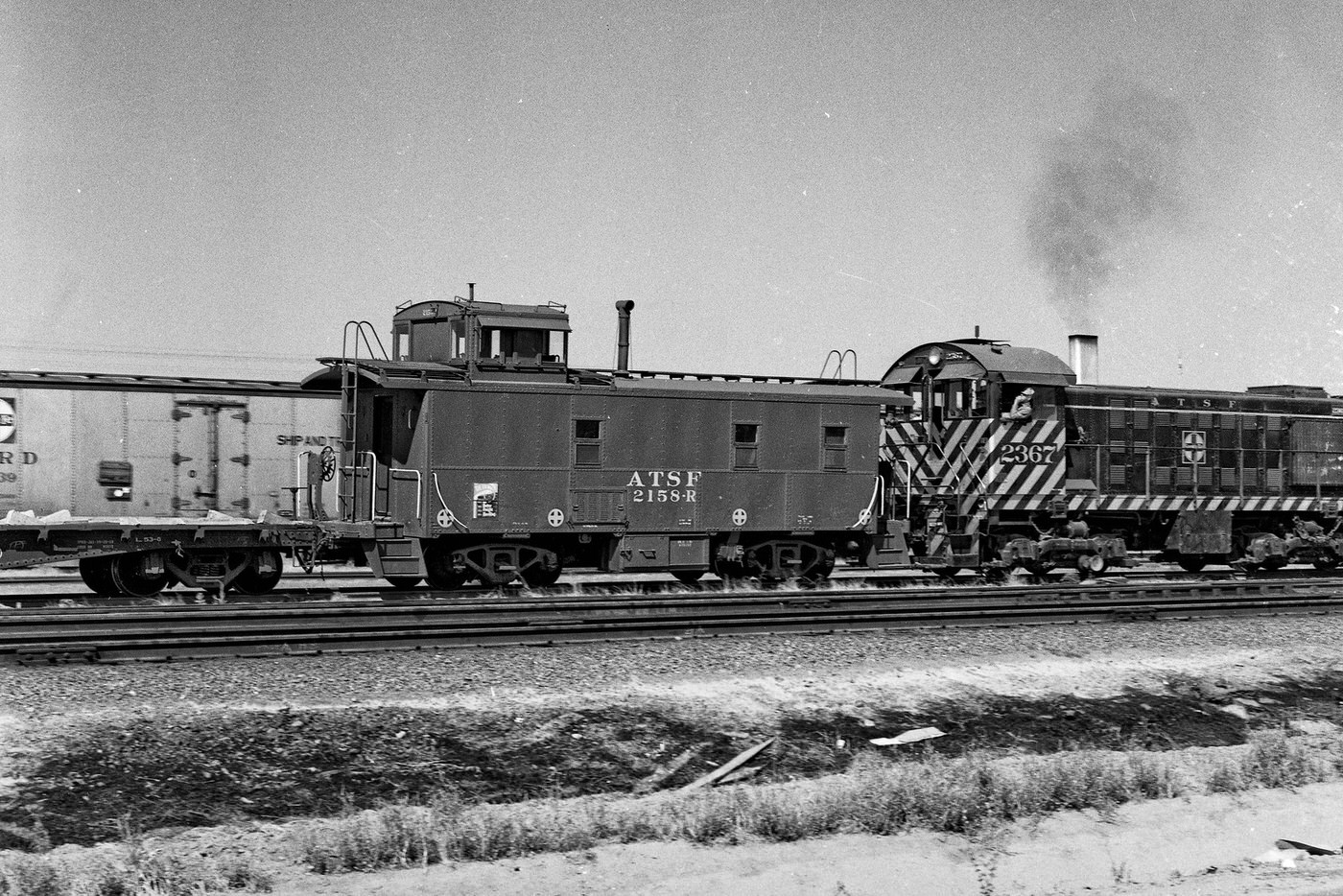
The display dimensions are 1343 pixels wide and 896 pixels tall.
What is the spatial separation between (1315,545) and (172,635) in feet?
61.5

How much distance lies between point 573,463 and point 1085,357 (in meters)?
11.7

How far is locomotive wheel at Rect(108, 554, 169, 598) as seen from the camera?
1597 cm

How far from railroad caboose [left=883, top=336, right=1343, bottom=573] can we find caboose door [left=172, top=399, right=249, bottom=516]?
32.3 feet

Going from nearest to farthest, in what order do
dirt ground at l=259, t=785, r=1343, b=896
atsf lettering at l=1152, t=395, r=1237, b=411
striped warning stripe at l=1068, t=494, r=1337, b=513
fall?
dirt ground at l=259, t=785, r=1343, b=896 → striped warning stripe at l=1068, t=494, r=1337, b=513 → atsf lettering at l=1152, t=395, r=1237, b=411

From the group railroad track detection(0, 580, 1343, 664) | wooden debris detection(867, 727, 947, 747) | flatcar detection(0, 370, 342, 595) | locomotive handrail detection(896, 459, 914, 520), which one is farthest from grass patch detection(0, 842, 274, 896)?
locomotive handrail detection(896, 459, 914, 520)

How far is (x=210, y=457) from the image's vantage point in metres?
17.6

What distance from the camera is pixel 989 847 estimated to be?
25.1ft

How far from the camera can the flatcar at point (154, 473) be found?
15453 mm

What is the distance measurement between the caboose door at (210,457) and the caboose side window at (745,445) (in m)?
7.13

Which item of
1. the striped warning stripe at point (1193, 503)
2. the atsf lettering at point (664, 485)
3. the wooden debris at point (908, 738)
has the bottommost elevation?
the wooden debris at point (908, 738)

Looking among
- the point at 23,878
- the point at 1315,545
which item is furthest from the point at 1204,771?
the point at 1315,545

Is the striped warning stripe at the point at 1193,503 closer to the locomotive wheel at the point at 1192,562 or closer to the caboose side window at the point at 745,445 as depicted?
the locomotive wheel at the point at 1192,562

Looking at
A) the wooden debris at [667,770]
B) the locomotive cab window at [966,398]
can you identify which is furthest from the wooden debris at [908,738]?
the locomotive cab window at [966,398]

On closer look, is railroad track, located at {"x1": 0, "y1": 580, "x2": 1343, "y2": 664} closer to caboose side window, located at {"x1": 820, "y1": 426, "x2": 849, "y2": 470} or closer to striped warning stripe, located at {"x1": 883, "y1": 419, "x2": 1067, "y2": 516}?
striped warning stripe, located at {"x1": 883, "y1": 419, "x2": 1067, "y2": 516}
